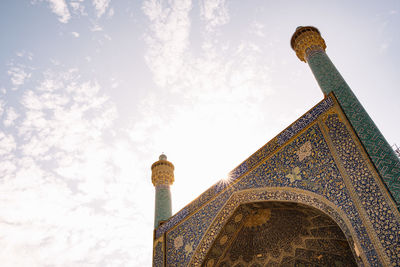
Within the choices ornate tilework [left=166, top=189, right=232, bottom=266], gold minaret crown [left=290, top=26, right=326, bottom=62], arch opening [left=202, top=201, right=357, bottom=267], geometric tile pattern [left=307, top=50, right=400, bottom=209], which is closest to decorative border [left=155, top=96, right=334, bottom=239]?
ornate tilework [left=166, top=189, right=232, bottom=266]

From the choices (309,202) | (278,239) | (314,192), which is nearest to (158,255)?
(278,239)

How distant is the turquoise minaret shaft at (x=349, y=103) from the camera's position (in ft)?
10.6

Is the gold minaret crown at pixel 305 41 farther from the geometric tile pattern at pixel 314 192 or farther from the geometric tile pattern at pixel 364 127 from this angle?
the geometric tile pattern at pixel 314 192

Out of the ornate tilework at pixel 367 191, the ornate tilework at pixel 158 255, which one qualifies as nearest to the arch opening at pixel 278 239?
the ornate tilework at pixel 158 255

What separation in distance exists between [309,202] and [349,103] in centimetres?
144

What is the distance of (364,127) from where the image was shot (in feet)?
12.2

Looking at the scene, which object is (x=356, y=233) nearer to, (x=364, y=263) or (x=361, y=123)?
(x=364, y=263)

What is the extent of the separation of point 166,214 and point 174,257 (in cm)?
160

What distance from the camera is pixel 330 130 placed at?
408 cm

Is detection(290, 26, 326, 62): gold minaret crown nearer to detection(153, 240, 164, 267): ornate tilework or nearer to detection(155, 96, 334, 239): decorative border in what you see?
detection(155, 96, 334, 239): decorative border

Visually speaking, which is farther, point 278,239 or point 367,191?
point 278,239

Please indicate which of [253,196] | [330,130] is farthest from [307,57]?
[253,196]

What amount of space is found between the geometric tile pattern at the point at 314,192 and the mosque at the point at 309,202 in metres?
0.01

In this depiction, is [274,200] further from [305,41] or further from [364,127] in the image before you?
[305,41]
